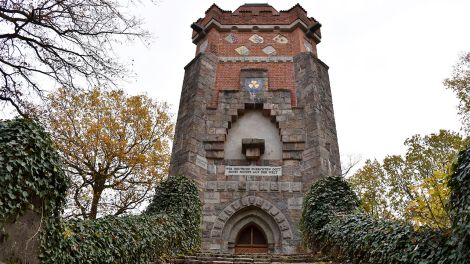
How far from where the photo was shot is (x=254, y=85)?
13281mm

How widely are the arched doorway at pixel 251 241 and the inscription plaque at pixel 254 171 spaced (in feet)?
5.02

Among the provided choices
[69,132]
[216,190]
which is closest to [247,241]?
[216,190]

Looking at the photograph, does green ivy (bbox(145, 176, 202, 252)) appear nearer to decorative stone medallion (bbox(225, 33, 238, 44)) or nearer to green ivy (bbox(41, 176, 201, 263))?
green ivy (bbox(41, 176, 201, 263))

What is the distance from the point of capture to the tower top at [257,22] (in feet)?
48.8

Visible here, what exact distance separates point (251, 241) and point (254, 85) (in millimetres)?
5030

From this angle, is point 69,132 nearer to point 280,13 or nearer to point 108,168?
point 108,168

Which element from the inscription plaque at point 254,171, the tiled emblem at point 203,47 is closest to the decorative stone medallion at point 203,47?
the tiled emblem at point 203,47

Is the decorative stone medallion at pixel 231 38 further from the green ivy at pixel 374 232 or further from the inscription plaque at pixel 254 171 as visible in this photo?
the green ivy at pixel 374 232

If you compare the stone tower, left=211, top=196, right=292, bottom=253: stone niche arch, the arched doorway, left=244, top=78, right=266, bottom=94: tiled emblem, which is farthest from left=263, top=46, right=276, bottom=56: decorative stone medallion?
the arched doorway

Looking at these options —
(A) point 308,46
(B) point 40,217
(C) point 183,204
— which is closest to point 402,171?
(A) point 308,46

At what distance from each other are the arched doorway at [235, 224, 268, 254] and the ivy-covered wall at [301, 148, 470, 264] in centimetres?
221

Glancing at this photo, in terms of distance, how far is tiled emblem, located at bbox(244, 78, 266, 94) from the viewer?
1321 cm

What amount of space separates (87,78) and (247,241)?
649cm

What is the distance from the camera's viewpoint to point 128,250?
6.12 metres
